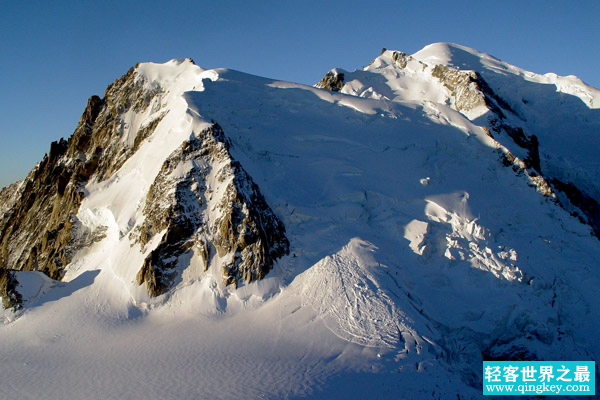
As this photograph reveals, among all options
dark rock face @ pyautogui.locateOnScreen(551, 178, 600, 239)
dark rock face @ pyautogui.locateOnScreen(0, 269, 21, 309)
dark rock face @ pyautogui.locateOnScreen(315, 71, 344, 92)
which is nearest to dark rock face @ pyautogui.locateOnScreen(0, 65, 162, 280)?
dark rock face @ pyautogui.locateOnScreen(0, 269, 21, 309)

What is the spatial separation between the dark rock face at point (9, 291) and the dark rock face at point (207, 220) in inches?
279

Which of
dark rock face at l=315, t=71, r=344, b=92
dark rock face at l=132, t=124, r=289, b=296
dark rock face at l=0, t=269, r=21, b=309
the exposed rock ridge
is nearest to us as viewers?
dark rock face at l=132, t=124, r=289, b=296

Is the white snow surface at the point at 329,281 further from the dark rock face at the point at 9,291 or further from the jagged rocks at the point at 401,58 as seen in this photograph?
the jagged rocks at the point at 401,58

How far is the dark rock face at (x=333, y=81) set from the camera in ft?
162

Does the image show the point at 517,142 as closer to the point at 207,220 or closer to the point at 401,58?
the point at 401,58

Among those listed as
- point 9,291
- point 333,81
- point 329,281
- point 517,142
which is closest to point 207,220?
point 329,281

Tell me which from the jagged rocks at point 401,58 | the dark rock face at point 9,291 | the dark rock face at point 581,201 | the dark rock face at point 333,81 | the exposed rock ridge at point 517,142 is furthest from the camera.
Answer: the jagged rocks at point 401,58

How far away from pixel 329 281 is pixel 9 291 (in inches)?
718

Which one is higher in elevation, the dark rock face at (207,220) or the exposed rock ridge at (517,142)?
the exposed rock ridge at (517,142)

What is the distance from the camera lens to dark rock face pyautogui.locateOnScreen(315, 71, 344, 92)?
1948 inches

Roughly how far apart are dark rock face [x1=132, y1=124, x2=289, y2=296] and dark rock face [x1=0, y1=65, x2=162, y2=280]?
7.03 meters

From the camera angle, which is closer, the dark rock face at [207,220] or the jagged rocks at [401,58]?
the dark rock face at [207,220]

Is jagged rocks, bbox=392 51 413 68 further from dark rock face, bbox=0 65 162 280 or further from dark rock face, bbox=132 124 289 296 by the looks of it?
dark rock face, bbox=132 124 289 296

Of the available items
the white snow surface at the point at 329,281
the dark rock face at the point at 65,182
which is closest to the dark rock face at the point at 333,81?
the white snow surface at the point at 329,281
